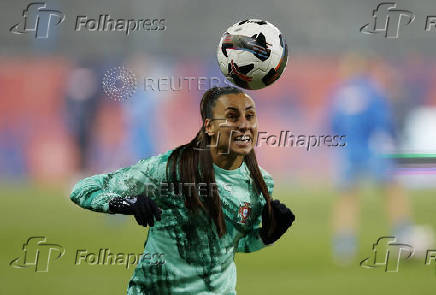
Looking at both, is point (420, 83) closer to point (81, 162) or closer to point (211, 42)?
point (211, 42)

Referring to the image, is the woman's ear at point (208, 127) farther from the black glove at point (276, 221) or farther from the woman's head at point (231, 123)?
the black glove at point (276, 221)

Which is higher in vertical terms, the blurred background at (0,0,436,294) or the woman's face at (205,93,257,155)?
the blurred background at (0,0,436,294)

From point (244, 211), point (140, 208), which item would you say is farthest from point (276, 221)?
point (140, 208)

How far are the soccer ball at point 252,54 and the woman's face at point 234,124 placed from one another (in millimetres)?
240

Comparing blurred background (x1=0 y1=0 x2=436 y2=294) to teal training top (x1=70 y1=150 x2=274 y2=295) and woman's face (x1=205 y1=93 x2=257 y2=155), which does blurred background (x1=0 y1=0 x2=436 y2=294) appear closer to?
teal training top (x1=70 y1=150 x2=274 y2=295)

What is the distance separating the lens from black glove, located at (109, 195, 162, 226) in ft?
12.1

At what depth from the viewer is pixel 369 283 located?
7.71 m

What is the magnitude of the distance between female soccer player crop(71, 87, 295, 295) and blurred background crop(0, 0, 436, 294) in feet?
11.7

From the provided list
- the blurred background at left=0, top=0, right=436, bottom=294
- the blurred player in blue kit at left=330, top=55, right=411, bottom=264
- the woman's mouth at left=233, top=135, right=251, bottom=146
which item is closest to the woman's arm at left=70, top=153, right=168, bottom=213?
the woman's mouth at left=233, top=135, right=251, bottom=146

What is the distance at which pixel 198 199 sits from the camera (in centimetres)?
403

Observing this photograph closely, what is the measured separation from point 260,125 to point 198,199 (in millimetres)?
13316

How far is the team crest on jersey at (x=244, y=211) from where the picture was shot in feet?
13.6

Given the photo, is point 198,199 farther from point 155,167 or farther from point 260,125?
point 260,125

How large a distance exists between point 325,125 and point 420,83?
8.03ft
